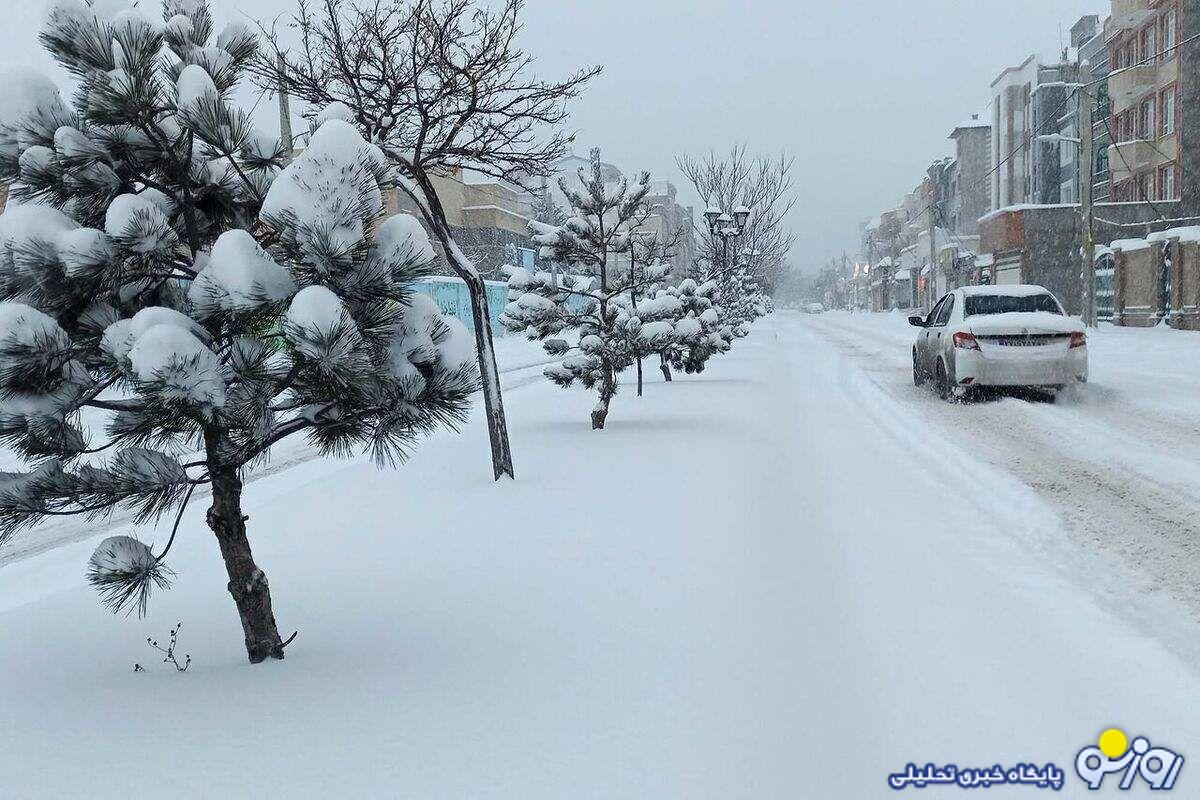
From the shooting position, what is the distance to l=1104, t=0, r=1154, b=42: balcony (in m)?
42.2

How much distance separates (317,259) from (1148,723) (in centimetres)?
312

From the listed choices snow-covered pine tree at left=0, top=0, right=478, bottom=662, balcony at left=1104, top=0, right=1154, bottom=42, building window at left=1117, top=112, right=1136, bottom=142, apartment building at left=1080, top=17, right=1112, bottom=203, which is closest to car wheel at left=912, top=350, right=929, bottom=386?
snow-covered pine tree at left=0, top=0, right=478, bottom=662

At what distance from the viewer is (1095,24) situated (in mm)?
63500

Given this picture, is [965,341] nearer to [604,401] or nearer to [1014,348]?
[1014,348]

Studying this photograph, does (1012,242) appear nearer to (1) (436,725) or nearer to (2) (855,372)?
(2) (855,372)

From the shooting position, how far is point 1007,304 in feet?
44.9

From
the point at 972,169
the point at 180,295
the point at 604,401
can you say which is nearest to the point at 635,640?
the point at 180,295

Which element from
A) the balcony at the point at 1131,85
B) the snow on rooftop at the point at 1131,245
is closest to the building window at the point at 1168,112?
the balcony at the point at 1131,85

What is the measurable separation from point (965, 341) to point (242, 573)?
11194 mm

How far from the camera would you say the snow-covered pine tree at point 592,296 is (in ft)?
38.5

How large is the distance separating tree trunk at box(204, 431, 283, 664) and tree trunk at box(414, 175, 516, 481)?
4341mm

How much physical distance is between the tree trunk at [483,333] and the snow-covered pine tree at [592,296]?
2904 mm

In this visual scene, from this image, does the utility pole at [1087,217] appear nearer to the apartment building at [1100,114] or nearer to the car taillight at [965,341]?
the apartment building at [1100,114]

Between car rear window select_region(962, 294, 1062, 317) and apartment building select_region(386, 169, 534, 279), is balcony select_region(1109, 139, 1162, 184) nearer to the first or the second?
apartment building select_region(386, 169, 534, 279)
